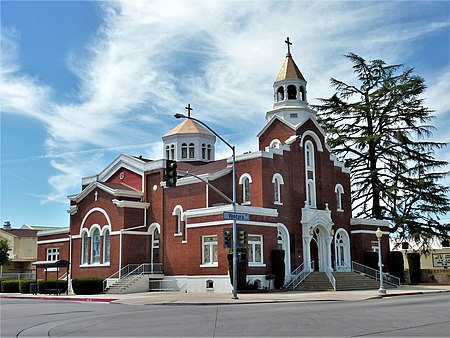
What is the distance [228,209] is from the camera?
39.2 metres

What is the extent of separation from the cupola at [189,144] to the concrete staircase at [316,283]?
60.2 feet

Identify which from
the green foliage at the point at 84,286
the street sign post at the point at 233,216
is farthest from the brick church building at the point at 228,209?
the street sign post at the point at 233,216

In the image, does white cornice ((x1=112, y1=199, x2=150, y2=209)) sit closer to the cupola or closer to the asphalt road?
the cupola

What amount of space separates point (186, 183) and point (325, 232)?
11.8 metres

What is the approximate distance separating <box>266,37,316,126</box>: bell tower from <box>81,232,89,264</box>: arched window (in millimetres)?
18517

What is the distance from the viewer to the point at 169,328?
1686 centimetres

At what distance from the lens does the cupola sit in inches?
2234

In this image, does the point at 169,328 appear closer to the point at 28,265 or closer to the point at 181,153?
the point at 181,153

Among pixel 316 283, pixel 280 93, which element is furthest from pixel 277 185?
pixel 280 93

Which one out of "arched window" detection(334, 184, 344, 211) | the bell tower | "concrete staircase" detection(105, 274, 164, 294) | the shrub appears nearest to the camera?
"concrete staircase" detection(105, 274, 164, 294)

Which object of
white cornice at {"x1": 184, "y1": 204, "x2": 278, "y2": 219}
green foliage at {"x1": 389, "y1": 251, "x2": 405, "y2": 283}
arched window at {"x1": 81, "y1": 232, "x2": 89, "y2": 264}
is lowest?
green foliage at {"x1": 389, "y1": 251, "x2": 405, "y2": 283}

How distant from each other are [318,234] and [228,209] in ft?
37.1

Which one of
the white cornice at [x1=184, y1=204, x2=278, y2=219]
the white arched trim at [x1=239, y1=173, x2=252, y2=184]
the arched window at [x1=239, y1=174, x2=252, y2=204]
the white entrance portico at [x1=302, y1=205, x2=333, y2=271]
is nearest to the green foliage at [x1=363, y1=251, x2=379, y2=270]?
the white entrance portico at [x1=302, y1=205, x2=333, y2=271]

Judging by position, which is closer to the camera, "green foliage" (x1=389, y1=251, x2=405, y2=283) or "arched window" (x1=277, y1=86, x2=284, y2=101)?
"arched window" (x1=277, y1=86, x2=284, y2=101)
